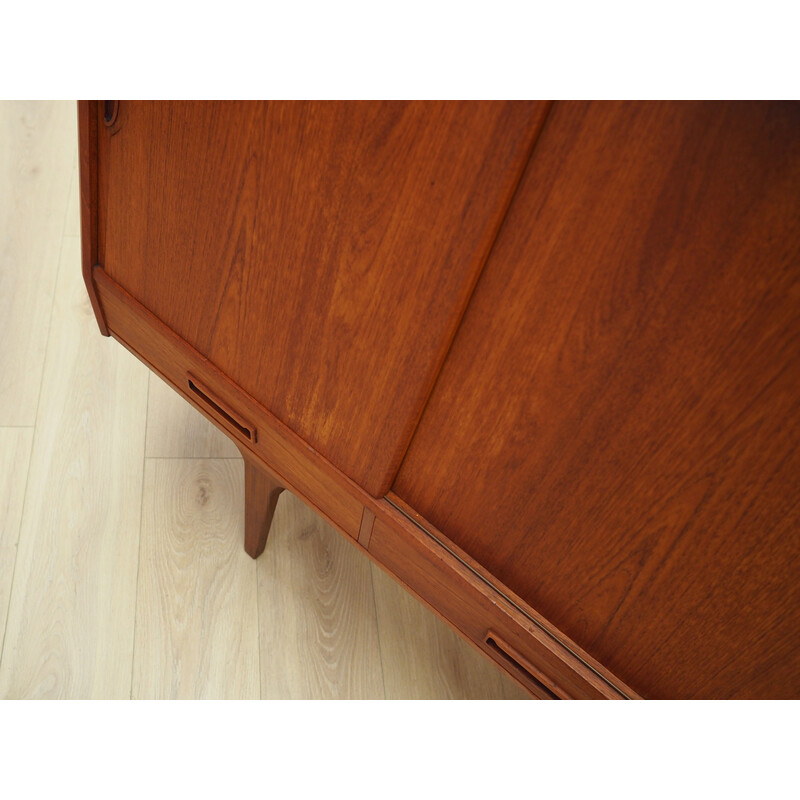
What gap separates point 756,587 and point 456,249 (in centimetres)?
36

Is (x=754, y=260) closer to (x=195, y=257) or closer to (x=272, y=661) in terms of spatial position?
(x=195, y=257)

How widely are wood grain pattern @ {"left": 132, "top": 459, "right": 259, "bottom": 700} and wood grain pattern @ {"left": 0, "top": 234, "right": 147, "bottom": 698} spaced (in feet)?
0.09

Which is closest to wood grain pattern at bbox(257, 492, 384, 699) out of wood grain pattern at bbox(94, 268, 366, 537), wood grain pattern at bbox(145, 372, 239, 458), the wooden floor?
the wooden floor

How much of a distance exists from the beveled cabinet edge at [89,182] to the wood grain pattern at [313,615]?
539 millimetres

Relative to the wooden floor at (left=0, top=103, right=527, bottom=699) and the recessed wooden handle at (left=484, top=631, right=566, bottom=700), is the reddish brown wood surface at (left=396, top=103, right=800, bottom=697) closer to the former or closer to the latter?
the recessed wooden handle at (left=484, top=631, right=566, bottom=700)

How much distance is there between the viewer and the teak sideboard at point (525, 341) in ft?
1.74

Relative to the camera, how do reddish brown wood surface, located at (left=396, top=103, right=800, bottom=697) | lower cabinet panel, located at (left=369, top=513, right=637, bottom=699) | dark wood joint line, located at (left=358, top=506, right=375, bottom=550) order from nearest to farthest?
reddish brown wood surface, located at (left=396, top=103, right=800, bottom=697)
lower cabinet panel, located at (left=369, top=513, right=637, bottom=699)
dark wood joint line, located at (left=358, top=506, right=375, bottom=550)

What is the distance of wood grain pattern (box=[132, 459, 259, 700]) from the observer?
4.04 feet

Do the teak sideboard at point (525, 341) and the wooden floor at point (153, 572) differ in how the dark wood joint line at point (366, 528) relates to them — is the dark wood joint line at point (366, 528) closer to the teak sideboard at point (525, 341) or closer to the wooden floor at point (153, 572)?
the teak sideboard at point (525, 341)

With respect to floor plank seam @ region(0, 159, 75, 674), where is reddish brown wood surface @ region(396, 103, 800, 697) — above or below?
above

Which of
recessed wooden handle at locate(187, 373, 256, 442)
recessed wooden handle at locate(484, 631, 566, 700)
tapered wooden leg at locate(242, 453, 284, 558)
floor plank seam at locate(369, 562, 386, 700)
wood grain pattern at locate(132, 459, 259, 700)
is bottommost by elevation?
wood grain pattern at locate(132, 459, 259, 700)

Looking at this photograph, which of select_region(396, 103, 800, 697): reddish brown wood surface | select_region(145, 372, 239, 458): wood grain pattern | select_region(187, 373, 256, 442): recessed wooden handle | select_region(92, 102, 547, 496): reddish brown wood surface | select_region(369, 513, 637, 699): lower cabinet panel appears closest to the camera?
select_region(396, 103, 800, 697): reddish brown wood surface

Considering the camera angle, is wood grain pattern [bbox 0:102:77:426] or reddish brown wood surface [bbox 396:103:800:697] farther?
wood grain pattern [bbox 0:102:77:426]
